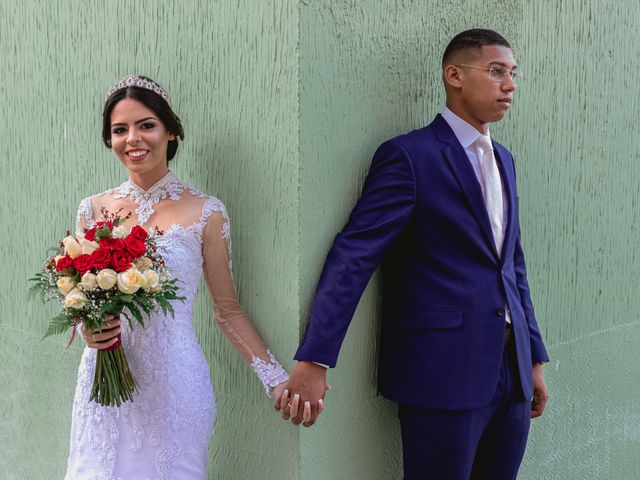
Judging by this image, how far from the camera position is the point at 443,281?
315 centimetres

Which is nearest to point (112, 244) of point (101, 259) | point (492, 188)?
point (101, 259)

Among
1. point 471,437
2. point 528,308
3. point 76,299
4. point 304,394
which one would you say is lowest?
point 471,437

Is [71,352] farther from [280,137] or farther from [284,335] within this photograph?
[280,137]

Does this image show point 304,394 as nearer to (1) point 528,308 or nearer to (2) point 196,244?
(2) point 196,244

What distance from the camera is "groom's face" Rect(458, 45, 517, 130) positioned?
320 centimetres

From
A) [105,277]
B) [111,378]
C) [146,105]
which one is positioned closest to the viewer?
[105,277]

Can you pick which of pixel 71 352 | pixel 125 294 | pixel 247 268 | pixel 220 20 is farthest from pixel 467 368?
pixel 71 352

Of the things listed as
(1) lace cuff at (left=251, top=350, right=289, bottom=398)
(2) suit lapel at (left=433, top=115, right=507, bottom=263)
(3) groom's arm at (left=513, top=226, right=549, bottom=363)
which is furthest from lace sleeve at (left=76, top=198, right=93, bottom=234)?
(3) groom's arm at (left=513, top=226, right=549, bottom=363)

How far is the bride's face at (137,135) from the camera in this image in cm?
314

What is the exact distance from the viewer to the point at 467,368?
3.16m

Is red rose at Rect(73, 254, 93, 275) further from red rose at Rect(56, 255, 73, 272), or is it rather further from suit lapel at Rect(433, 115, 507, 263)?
suit lapel at Rect(433, 115, 507, 263)

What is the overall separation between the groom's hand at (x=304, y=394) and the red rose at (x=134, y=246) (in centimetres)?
70

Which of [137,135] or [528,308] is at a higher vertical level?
[137,135]

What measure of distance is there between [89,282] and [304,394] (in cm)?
87
